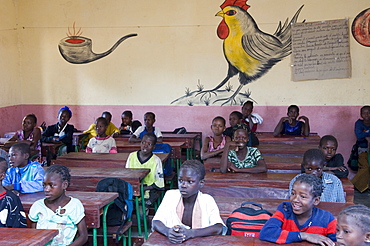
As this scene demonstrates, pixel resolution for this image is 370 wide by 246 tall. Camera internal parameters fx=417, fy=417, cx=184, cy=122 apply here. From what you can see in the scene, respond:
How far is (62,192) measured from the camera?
8.59 ft

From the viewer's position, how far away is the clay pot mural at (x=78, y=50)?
731 cm

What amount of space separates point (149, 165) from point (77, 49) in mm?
4052

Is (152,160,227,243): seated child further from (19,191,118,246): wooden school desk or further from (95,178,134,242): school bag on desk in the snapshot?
(95,178,134,242): school bag on desk

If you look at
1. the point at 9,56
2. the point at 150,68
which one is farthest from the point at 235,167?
the point at 9,56

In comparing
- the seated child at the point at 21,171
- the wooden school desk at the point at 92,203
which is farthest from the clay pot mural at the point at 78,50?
the wooden school desk at the point at 92,203

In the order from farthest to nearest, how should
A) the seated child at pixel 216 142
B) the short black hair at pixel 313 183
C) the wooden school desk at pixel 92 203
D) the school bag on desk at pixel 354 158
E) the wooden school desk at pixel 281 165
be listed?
the school bag on desk at pixel 354 158, the seated child at pixel 216 142, the wooden school desk at pixel 281 165, the wooden school desk at pixel 92 203, the short black hair at pixel 313 183

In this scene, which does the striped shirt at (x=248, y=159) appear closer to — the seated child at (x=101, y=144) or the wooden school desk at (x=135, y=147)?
the wooden school desk at (x=135, y=147)

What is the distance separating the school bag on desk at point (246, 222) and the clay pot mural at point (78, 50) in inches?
215

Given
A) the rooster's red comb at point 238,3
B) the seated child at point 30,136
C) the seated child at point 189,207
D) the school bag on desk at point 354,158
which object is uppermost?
the rooster's red comb at point 238,3

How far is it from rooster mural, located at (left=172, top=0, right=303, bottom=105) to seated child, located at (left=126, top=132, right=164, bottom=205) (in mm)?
3184

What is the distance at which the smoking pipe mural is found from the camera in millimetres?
7312

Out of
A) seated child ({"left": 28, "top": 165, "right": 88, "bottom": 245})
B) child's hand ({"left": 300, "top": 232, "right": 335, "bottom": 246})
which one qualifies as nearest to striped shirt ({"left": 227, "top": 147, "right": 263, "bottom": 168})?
seated child ({"left": 28, "top": 165, "right": 88, "bottom": 245})

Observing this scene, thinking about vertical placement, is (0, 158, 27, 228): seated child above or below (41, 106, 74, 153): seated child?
below

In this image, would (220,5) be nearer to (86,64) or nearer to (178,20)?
(178,20)
